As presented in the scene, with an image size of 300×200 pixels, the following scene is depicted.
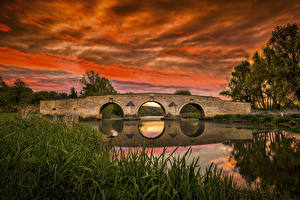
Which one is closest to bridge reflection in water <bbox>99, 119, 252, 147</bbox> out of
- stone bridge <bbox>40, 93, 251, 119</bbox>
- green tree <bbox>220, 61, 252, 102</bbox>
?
stone bridge <bbox>40, 93, 251, 119</bbox>

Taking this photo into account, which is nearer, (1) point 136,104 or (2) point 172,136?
(2) point 172,136

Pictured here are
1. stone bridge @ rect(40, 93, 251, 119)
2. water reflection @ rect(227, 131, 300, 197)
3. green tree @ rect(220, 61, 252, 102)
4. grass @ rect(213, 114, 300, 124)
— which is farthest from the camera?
green tree @ rect(220, 61, 252, 102)

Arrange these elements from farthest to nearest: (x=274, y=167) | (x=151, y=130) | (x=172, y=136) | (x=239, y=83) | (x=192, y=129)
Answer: (x=239, y=83), (x=192, y=129), (x=151, y=130), (x=172, y=136), (x=274, y=167)

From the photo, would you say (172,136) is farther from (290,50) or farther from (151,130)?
(290,50)

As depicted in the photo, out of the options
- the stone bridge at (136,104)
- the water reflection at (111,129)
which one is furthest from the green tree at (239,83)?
the water reflection at (111,129)

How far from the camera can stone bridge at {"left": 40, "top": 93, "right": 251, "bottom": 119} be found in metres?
26.2

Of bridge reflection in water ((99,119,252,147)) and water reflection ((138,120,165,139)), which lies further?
water reflection ((138,120,165,139))

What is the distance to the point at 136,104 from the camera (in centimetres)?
2647

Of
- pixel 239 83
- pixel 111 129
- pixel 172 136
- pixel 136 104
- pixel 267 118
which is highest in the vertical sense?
pixel 239 83

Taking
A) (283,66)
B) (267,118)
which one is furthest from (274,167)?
(283,66)

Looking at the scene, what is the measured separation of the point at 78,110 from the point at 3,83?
45853mm

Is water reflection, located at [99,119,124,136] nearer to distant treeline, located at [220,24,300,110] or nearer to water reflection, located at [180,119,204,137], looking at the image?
water reflection, located at [180,119,204,137]

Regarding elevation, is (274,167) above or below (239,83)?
below

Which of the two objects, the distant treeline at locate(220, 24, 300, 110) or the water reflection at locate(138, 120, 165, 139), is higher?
the distant treeline at locate(220, 24, 300, 110)
